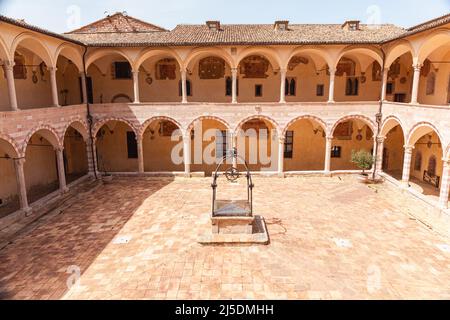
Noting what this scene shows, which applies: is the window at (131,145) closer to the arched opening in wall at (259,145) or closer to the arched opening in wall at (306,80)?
the arched opening in wall at (259,145)

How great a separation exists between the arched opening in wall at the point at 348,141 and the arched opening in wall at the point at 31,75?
18.3m

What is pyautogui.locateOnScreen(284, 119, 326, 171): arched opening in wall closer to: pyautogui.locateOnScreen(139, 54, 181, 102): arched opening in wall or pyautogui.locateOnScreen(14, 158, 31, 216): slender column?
pyautogui.locateOnScreen(139, 54, 181, 102): arched opening in wall

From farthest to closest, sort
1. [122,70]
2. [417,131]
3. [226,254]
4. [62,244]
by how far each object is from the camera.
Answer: [122,70] → [417,131] → [62,244] → [226,254]

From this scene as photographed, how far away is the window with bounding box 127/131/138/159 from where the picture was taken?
22688 mm

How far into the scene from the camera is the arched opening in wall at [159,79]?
69.8 feet

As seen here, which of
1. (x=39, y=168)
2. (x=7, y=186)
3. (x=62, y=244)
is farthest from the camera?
(x=39, y=168)

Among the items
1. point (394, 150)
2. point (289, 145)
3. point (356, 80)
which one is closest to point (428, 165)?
point (394, 150)

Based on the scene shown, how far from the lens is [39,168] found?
746 inches

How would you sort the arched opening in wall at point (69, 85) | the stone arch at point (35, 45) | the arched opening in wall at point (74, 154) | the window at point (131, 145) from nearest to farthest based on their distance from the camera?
the stone arch at point (35, 45)
the arched opening in wall at point (69, 85)
the arched opening in wall at point (74, 154)
the window at point (131, 145)

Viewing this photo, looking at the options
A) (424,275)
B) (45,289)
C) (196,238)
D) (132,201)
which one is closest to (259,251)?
(196,238)

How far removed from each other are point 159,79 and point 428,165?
17.9 m

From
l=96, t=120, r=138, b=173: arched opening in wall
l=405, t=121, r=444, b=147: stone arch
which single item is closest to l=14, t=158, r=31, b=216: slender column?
l=96, t=120, r=138, b=173: arched opening in wall

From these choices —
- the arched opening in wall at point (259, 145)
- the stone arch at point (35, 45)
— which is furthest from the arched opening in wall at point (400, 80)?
the stone arch at point (35, 45)

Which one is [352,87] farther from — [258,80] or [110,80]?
[110,80]
